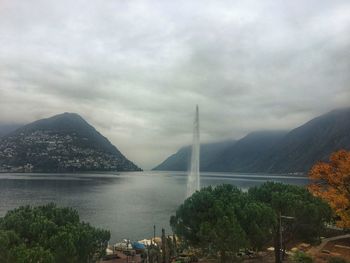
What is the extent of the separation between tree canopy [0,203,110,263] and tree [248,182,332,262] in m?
20.6

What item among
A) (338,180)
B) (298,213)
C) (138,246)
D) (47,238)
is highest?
(338,180)

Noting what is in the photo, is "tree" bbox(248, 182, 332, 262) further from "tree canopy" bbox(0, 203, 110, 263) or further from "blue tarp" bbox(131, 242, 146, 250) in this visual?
"blue tarp" bbox(131, 242, 146, 250)

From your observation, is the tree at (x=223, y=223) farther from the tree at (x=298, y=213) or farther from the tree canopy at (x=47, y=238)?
the tree canopy at (x=47, y=238)

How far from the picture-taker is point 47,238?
29078mm

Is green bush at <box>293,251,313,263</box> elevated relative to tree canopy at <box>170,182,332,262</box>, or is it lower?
lower

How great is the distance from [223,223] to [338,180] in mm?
23760

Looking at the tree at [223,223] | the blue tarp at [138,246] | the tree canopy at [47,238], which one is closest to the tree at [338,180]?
the tree at [223,223]

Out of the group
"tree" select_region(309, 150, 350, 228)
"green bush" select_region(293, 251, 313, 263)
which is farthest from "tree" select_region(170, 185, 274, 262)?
"tree" select_region(309, 150, 350, 228)

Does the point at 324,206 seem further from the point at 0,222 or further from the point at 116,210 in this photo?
the point at 116,210

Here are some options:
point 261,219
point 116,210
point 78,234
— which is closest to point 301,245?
point 261,219

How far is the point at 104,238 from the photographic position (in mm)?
33000

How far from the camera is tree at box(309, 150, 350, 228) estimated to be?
Answer: 49.7m

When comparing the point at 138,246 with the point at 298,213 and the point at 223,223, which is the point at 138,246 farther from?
the point at 223,223

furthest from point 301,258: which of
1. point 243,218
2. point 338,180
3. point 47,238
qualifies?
point 47,238
